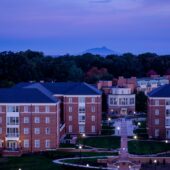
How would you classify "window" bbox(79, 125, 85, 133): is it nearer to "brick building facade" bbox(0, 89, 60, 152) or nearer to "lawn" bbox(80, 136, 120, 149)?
"lawn" bbox(80, 136, 120, 149)

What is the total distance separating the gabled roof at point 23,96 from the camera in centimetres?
5156

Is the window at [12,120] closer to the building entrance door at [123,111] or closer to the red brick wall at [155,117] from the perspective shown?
the red brick wall at [155,117]

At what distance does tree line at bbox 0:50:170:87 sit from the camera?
285 feet

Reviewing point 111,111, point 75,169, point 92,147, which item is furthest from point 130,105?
point 75,169

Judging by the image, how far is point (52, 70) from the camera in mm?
94500

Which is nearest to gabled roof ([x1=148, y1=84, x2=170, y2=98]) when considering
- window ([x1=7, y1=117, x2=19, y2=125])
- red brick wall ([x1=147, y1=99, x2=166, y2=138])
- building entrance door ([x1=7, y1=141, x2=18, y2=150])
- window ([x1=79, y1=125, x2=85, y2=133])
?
red brick wall ([x1=147, y1=99, x2=166, y2=138])

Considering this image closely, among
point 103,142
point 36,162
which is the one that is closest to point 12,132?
point 36,162

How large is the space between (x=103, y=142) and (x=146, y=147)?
15.7 ft

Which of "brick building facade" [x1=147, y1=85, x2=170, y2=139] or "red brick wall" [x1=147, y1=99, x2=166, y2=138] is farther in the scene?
"red brick wall" [x1=147, y1=99, x2=166, y2=138]

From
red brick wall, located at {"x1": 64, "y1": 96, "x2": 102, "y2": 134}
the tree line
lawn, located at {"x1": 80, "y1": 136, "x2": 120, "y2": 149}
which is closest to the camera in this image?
lawn, located at {"x1": 80, "y1": 136, "x2": 120, "y2": 149}

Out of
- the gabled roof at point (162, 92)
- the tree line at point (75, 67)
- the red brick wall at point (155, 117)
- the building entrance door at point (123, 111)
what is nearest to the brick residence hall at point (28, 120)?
the red brick wall at point (155, 117)

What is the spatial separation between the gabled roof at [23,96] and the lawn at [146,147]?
8270 millimetres

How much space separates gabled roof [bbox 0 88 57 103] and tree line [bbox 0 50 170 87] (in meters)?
20.8

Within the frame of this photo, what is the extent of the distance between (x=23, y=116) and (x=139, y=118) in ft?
72.9
